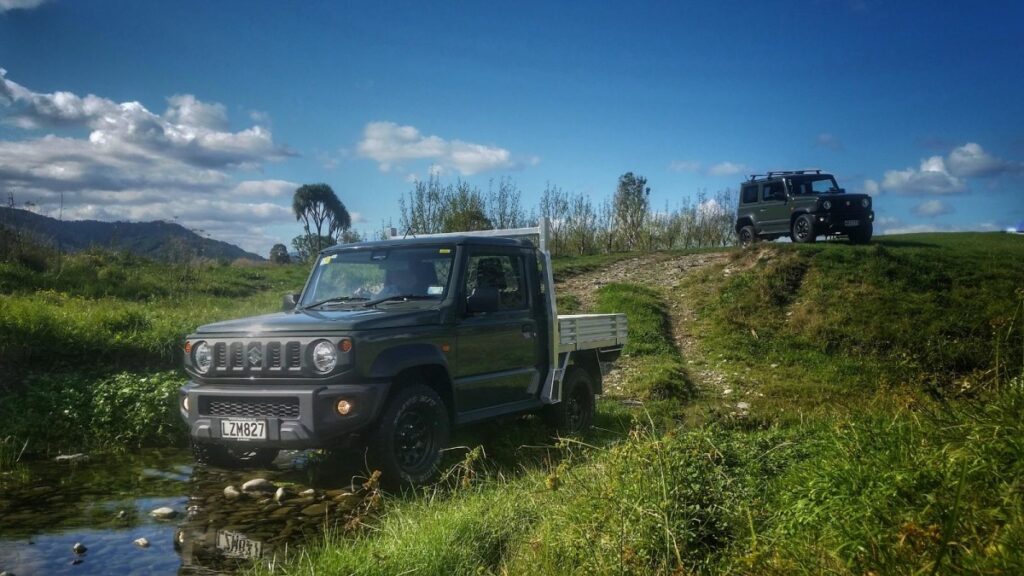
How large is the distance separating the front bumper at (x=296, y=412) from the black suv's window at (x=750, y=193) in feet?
67.0

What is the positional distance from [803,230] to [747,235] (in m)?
2.38

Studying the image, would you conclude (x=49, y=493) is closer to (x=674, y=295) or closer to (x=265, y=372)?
(x=265, y=372)

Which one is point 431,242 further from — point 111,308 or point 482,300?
point 111,308

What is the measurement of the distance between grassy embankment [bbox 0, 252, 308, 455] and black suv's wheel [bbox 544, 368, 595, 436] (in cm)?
402

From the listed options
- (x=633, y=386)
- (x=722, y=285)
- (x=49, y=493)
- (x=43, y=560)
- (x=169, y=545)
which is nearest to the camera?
(x=43, y=560)

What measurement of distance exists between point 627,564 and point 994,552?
1556 millimetres

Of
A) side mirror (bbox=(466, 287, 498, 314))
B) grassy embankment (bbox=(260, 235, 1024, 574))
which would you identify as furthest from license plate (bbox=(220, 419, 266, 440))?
side mirror (bbox=(466, 287, 498, 314))

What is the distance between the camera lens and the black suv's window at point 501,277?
25.1 ft

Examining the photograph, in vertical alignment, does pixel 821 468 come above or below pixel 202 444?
above

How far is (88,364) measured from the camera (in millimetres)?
10516

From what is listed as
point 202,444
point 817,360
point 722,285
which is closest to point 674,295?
point 722,285

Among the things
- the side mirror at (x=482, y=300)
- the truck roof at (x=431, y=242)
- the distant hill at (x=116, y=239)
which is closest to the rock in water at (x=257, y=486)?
the side mirror at (x=482, y=300)

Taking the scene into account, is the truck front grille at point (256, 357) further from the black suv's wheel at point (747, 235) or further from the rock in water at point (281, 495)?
the black suv's wheel at point (747, 235)

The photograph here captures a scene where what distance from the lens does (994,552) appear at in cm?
301
